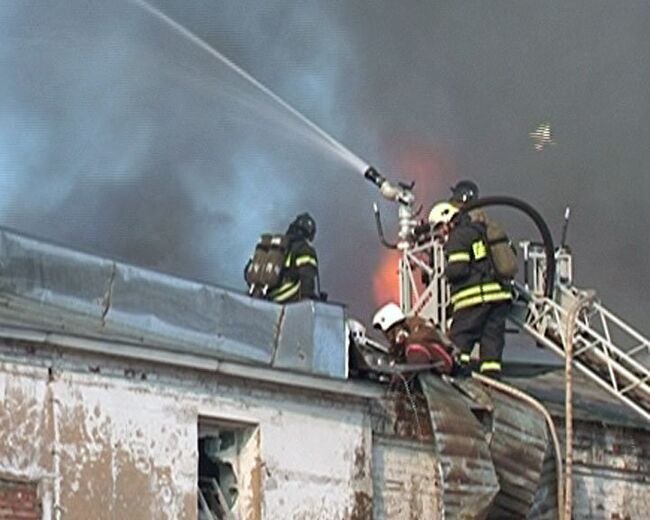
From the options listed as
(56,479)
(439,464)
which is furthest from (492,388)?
(56,479)

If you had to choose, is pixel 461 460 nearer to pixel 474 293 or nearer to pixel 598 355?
pixel 474 293

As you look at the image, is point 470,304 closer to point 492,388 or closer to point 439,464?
point 492,388

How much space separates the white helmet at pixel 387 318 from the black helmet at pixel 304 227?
8.00 ft

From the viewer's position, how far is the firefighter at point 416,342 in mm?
14773

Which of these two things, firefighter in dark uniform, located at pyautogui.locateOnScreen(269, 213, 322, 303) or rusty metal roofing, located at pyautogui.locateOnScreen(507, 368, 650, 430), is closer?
rusty metal roofing, located at pyautogui.locateOnScreen(507, 368, 650, 430)

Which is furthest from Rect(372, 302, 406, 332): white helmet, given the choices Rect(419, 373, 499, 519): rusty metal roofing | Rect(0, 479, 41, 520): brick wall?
Rect(0, 479, 41, 520): brick wall

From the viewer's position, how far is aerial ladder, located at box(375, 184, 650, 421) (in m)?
16.1

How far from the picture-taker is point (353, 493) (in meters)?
13.8

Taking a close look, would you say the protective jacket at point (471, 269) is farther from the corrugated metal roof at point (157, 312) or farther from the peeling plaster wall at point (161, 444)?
the peeling plaster wall at point (161, 444)

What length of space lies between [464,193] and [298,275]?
183cm

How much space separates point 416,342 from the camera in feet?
48.8

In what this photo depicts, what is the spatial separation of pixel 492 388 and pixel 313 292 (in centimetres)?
290

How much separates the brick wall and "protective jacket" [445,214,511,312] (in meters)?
5.38

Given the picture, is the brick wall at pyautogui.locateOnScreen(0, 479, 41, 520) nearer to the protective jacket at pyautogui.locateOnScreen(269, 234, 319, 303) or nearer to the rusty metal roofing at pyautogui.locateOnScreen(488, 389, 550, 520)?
the rusty metal roofing at pyautogui.locateOnScreen(488, 389, 550, 520)
